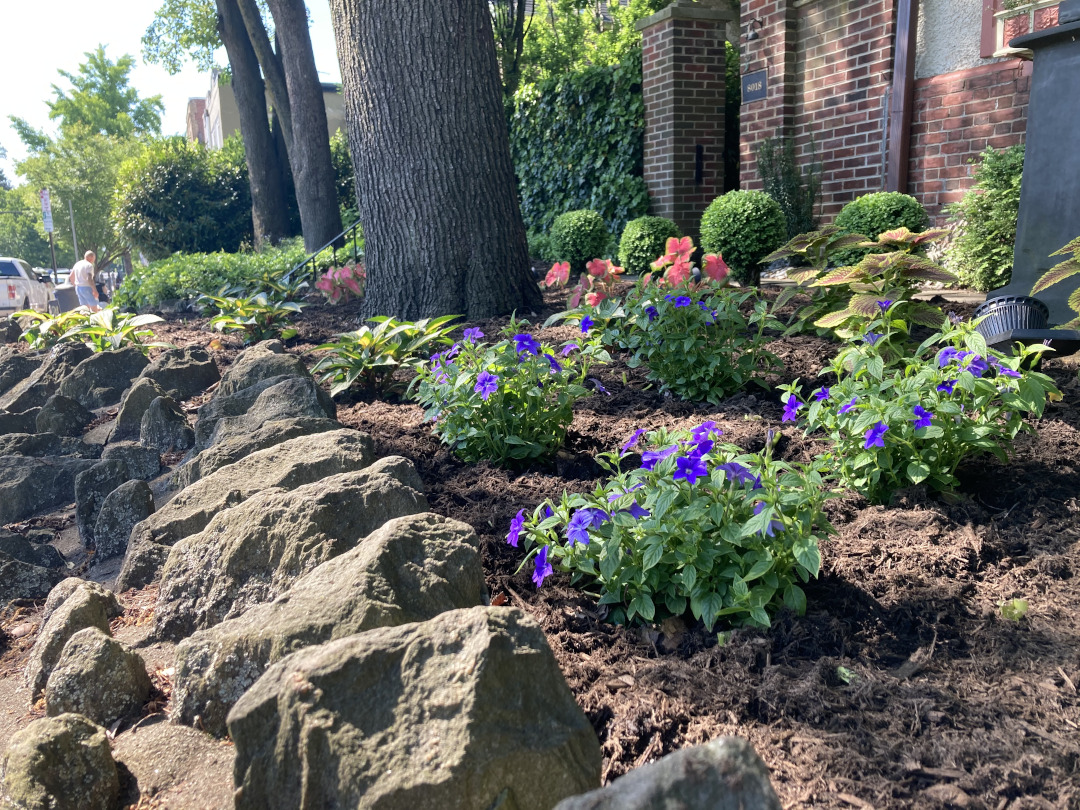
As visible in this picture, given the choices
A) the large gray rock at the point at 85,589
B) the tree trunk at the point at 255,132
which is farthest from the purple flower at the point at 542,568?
the tree trunk at the point at 255,132

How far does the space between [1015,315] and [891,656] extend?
7.38ft

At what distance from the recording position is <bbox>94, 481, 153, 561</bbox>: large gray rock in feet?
10.8

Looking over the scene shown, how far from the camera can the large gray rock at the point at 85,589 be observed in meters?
2.42

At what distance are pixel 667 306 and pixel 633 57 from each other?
701cm

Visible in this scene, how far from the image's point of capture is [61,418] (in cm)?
520

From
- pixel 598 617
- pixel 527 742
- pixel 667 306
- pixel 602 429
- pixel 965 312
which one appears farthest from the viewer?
pixel 965 312

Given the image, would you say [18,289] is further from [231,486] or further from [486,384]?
[486,384]

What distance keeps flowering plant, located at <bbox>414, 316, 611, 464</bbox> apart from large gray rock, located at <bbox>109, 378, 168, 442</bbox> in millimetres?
2444

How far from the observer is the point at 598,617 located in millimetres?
2123

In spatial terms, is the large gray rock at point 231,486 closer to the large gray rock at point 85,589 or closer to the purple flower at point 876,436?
the large gray rock at point 85,589

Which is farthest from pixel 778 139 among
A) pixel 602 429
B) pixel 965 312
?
pixel 602 429

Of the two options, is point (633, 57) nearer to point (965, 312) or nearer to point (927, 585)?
point (965, 312)

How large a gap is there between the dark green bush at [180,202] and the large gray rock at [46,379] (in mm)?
11455

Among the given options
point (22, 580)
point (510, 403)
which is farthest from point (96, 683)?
point (510, 403)
